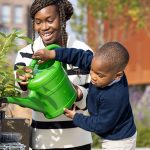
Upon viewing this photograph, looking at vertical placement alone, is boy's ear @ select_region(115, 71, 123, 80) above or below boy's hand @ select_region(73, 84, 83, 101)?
above

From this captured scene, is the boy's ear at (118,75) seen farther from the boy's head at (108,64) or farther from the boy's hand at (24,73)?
the boy's hand at (24,73)

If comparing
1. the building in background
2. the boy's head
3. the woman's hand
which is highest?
the boy's head

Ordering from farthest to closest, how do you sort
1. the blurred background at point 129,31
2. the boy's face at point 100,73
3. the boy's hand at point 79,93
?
the blurred background at point 129,31, the boy's hand at point 79,93, the boy's face at point 100,73

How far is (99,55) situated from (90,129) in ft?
1.18

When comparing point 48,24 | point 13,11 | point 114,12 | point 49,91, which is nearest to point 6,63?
point 49,91

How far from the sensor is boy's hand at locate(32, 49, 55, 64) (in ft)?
10.1

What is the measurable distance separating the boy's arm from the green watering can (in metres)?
0.04

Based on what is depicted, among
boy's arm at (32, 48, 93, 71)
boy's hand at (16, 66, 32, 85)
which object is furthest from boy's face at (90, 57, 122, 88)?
boy's hand at (16, 66, 32, 85)

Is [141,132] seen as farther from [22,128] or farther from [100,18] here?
[100,18]

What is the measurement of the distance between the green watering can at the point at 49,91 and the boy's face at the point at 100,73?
0.19m

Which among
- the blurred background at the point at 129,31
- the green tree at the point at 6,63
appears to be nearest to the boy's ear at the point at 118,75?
the green tree at the point at 6,63

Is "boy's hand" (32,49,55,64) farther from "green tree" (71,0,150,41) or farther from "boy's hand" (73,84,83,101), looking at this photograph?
"green tree" (71,0,150,41)

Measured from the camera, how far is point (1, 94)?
3102 mm

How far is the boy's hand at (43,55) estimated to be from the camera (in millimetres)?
3090
